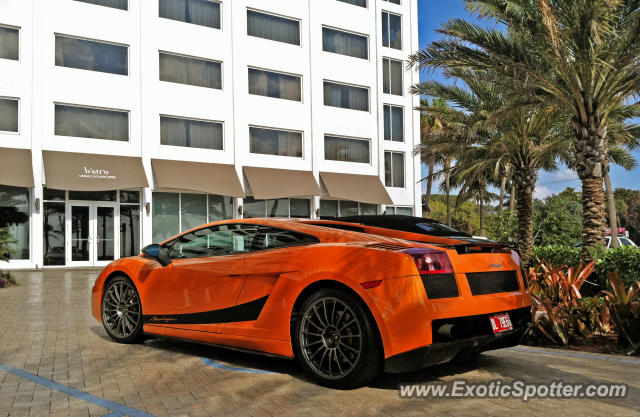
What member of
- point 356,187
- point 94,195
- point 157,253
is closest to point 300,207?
point 356,187

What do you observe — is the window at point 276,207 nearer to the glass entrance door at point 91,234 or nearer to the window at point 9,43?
the glass entrance door at point 91,234

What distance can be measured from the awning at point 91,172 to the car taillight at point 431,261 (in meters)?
19.4

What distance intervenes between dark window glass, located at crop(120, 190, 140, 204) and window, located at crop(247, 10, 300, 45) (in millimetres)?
9489

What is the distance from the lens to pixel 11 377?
5027mm

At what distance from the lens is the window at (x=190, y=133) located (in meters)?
24.3

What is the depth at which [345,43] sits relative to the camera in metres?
30.1

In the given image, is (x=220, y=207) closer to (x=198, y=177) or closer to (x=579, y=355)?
(x=198, y=177)

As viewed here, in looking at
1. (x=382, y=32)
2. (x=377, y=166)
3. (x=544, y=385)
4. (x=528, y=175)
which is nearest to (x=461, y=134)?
(x=528, y=175)

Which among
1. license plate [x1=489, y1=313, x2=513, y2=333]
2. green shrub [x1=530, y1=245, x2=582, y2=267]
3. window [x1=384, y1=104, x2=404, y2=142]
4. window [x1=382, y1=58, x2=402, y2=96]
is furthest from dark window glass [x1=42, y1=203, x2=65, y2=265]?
license plate [x1=489, y1=313, x2=513, y2=333]

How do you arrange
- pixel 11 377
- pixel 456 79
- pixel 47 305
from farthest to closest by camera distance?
pixel 456 79 → pixel 47 305 → pixel 11 377

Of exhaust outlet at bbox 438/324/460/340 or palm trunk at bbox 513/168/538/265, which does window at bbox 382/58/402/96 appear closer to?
palm trunk at bbox 513/168/538/265

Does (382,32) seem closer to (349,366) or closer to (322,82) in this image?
(322,82)

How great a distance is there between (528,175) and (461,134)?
9.76 feet

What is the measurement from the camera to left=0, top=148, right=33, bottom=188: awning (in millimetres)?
20219
